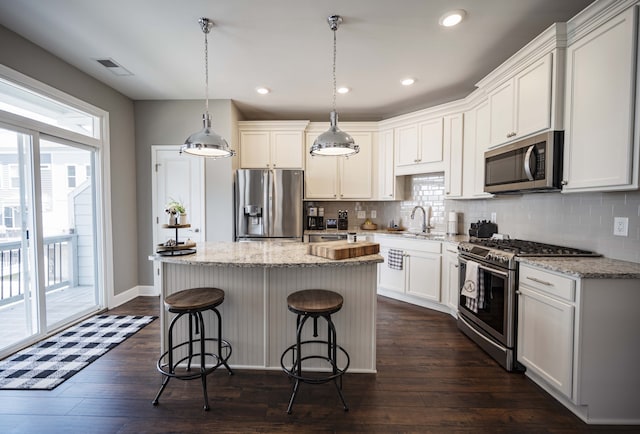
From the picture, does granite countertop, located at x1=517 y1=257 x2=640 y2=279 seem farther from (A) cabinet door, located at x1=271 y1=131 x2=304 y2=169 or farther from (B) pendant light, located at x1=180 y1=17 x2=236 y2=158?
(A) cabinet door, located at x1=271 y1=131 x2=304 y2=169

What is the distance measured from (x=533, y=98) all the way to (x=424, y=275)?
2159 mm

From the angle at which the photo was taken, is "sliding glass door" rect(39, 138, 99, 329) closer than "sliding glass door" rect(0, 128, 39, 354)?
No

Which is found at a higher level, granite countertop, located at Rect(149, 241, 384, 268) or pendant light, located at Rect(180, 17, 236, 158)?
pendant light, located at Rect(180, 17, 236, 158)

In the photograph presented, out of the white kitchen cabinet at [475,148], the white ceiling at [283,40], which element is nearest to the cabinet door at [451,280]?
the white kitchen cabinet at [475,148]

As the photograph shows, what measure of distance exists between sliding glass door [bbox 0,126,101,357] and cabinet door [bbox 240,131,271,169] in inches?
72.5

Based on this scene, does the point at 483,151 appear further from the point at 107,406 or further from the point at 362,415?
the point at 107,406

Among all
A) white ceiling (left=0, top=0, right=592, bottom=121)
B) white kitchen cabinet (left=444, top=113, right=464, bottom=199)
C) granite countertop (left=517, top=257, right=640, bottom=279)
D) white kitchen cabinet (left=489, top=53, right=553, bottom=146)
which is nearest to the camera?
granite countertop (left=517, top=257, right=640, bottom=279)

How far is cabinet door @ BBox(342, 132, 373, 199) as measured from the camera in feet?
14.5

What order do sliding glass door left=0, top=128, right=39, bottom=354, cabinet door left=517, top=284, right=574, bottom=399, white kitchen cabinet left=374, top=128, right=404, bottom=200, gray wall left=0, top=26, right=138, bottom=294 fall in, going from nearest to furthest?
cabinet door left=517, top=284, right=574, bottom=399, sliding glass door left=0, top=128, right=39, bottom=354, gray wall left=0, top=26, right=138, bottom=294, white kitchen cabinet left=374, top=128, right=404, bottom=200

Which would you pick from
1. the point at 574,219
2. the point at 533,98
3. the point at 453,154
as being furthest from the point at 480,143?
the point at 574,219

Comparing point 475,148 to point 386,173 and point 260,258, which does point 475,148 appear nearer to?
point 386,173

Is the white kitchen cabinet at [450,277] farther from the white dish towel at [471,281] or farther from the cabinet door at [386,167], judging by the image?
the cabinet door at [386,167]

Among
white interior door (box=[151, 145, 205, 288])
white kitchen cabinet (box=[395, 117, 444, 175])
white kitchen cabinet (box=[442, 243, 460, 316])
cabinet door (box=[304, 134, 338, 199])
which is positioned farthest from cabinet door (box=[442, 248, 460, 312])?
white interior door (box=[151, 145, 205, 288])

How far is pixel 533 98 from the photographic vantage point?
7.57 ft
